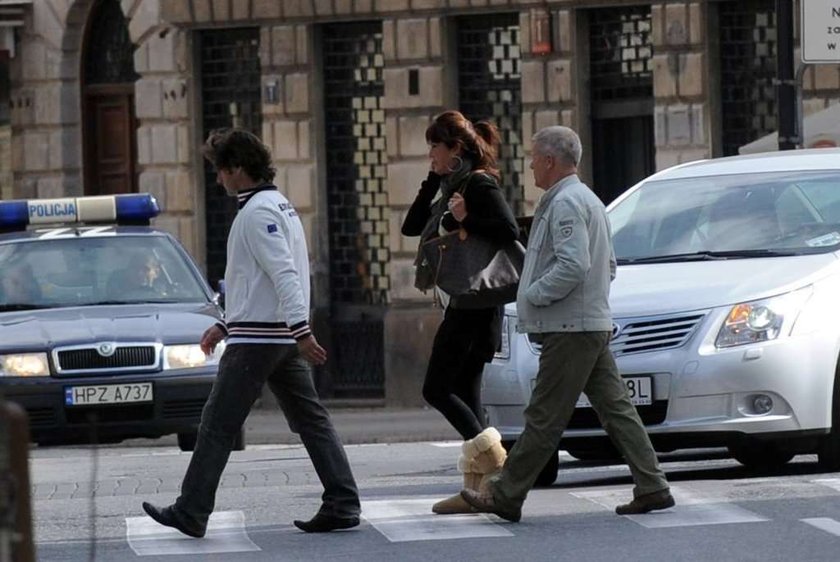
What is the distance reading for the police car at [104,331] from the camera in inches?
624

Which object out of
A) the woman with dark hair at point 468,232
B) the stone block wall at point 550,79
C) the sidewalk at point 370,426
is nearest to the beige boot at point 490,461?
the woman with dark hair at point 468,232

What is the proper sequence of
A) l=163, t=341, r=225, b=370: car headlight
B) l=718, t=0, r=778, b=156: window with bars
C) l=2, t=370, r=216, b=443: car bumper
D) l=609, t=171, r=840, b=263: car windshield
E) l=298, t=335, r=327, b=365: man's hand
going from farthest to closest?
1. l=718, t=0, r=778, b=156: window with bars
2. l=163, t=341, r=225, b=370: car headlight
3. l=2, t=370, r=216, b=443: car bumper
4. l=609, t=171, r=840, b=263: car windshield
5. l=298, t=335, r=327, b=365: man's hand

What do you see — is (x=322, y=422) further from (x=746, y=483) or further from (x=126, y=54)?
(x=126, y=54)

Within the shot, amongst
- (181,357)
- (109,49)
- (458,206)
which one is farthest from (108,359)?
(109,49)

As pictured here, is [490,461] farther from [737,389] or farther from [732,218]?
[732,218]

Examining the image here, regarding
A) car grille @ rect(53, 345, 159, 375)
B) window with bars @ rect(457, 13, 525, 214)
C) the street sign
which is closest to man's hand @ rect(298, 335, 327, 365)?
car grille @ rect(53, 345, 159, 375)

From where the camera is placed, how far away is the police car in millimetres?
Result: 15844

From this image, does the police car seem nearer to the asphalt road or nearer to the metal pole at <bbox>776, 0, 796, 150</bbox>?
the asphalt road

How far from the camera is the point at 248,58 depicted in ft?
91.1

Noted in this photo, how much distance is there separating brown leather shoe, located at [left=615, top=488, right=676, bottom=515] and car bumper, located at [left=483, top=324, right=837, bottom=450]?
3.90 feet

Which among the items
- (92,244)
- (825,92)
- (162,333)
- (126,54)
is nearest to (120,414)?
(162,333)

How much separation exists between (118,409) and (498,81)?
35.8ft

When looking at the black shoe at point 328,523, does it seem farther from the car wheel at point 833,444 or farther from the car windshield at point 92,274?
the car windshield at point 92,274

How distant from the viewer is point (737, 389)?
11.6m
